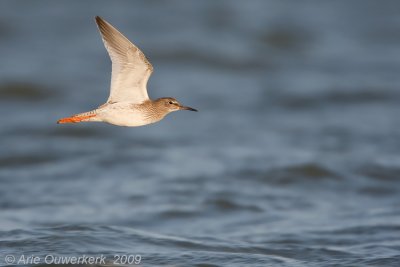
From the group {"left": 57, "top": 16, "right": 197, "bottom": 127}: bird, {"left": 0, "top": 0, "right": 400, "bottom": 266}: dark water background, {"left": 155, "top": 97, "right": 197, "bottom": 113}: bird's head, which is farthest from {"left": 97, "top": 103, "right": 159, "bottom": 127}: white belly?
{"left": 0, "top": 0, "right": 400, "bottom": 266}: dark water background

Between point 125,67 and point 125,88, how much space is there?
0.25 m

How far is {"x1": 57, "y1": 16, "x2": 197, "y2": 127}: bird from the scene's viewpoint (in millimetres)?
8195

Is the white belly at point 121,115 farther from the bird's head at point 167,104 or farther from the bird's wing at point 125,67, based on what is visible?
the bird's head at point 167,104

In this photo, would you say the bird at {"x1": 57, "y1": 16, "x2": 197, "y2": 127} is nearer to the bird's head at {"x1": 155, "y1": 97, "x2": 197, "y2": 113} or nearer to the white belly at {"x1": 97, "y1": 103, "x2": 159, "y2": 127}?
the white belly at {"x1": 97, "y1": 103, "x2": 159, "y2": 127}

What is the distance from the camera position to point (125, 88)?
27.7ft

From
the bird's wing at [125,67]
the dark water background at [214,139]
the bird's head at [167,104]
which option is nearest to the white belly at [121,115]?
the bird's wing at [125,67]

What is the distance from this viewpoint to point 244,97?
17078mm

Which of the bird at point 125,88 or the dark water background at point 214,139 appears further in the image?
the dark water background at point 214,139

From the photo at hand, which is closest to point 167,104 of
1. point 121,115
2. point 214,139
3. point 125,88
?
point 125,88

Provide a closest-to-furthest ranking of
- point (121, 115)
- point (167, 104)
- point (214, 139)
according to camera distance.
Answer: point (121, 115)
point (167, 104)
point (214, 139)

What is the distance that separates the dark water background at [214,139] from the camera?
9797 millimetres

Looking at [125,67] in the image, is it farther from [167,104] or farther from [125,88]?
[167,104]

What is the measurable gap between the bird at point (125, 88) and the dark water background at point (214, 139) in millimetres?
1608

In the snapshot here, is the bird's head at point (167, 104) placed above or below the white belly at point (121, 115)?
above
